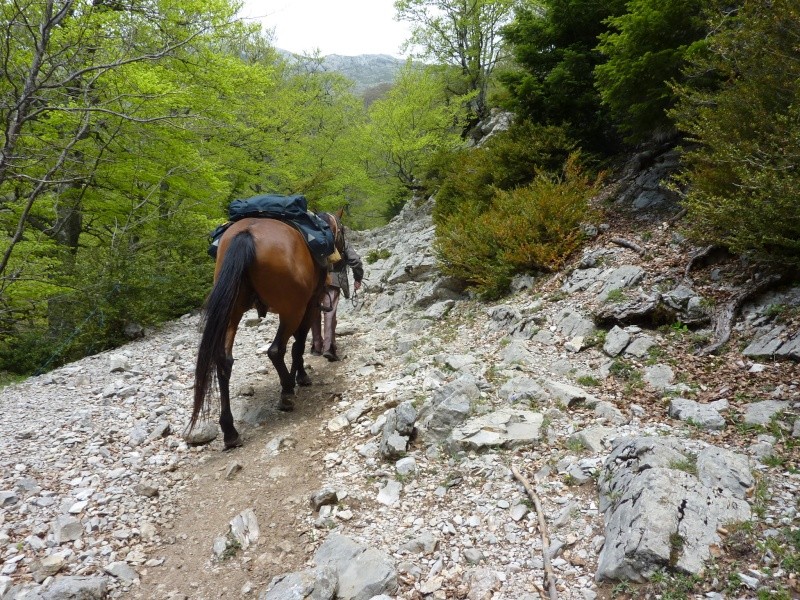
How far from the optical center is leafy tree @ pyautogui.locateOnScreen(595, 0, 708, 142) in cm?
586

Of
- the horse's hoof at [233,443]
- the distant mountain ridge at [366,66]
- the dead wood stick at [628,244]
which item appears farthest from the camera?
the distant mountain ridge at [366,66]

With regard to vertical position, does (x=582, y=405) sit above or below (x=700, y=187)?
below

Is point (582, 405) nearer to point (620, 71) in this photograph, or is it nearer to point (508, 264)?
point (508, 264)

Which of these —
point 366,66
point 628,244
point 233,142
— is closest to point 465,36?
point 233,142

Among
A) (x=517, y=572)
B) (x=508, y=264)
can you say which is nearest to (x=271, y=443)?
(x=517, y=572)

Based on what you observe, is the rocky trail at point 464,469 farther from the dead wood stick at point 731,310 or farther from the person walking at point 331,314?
the person walking at point 331,314

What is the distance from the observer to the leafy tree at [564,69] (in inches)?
353

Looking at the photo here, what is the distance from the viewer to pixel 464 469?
3.35 metres

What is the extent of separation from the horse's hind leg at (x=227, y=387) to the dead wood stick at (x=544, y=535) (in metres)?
2.75

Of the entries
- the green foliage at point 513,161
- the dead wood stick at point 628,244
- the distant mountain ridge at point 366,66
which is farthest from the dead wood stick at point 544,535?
the distant mountain ridge at point 366,66

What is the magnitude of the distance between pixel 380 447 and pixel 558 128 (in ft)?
25.6

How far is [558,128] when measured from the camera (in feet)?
29.1

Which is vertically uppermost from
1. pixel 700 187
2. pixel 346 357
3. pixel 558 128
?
pixel 558 128

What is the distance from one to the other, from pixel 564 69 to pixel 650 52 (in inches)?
134
